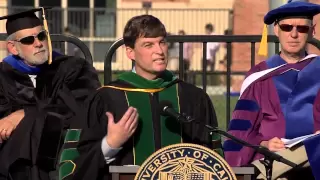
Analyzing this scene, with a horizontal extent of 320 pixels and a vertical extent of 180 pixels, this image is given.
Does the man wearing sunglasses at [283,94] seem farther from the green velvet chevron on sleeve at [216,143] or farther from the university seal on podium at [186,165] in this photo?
the university seal on podium at [186,165]

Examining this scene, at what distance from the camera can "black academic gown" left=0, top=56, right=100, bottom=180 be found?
5914mm

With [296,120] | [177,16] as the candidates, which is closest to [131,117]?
[296,120]

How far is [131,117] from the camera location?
183 inches

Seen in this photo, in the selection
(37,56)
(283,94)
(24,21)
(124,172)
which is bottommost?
(124,172)

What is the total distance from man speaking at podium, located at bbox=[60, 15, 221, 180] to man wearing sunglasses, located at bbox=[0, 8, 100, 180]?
1040mm

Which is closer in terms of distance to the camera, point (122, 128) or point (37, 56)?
point (122, 128)

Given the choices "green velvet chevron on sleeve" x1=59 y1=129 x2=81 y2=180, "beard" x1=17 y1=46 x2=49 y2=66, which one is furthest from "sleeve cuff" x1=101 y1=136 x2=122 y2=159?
"beard" x1=17 y1=46 x2=49 y2=66

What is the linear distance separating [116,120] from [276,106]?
108cm

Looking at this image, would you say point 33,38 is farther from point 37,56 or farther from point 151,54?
point 151,54

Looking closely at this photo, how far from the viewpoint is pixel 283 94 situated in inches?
215

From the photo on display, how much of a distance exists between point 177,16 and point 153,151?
1630cm

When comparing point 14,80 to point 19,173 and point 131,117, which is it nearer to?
point 19,173

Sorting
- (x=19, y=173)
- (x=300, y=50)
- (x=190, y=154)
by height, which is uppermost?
(x=300, y=50)

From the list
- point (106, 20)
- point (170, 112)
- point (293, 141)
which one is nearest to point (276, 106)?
point (293, 141)
